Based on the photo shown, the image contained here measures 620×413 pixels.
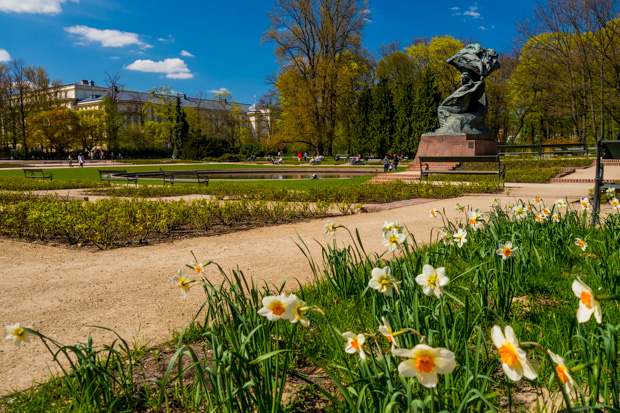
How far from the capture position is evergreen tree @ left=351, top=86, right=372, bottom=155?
41.6m

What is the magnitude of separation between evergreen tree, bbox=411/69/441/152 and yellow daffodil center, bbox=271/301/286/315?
124ft

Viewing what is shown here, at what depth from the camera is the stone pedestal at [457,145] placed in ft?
66.1

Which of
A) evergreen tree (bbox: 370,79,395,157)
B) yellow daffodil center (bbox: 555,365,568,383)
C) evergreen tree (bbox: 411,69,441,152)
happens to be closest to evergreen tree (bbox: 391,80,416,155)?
evergreen tree (bbox: 411,69,441,152)

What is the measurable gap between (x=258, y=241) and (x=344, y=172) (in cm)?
1974

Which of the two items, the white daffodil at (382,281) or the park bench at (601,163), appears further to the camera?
the park bench at (601,163)

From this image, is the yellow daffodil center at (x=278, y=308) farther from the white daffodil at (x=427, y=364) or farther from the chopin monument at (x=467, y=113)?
the chopin monument at (x=467, y=113)

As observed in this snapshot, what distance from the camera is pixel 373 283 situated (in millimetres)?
1527

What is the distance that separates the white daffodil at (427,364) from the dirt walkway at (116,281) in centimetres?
Result: 204

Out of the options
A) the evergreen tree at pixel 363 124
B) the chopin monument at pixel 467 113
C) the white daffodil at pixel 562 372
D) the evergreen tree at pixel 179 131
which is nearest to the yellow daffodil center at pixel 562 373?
the white daffodil at pixel 562 372

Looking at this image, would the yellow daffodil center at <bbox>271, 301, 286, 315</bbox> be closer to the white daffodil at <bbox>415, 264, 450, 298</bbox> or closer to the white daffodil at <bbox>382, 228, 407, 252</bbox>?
the white daffodil at <bbox>415, 264, 450, 298</bbox>

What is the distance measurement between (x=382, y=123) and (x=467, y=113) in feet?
63.4

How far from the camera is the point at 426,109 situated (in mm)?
37562

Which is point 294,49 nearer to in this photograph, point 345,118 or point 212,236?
point 345,118

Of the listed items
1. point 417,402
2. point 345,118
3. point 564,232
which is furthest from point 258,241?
point 345,118
